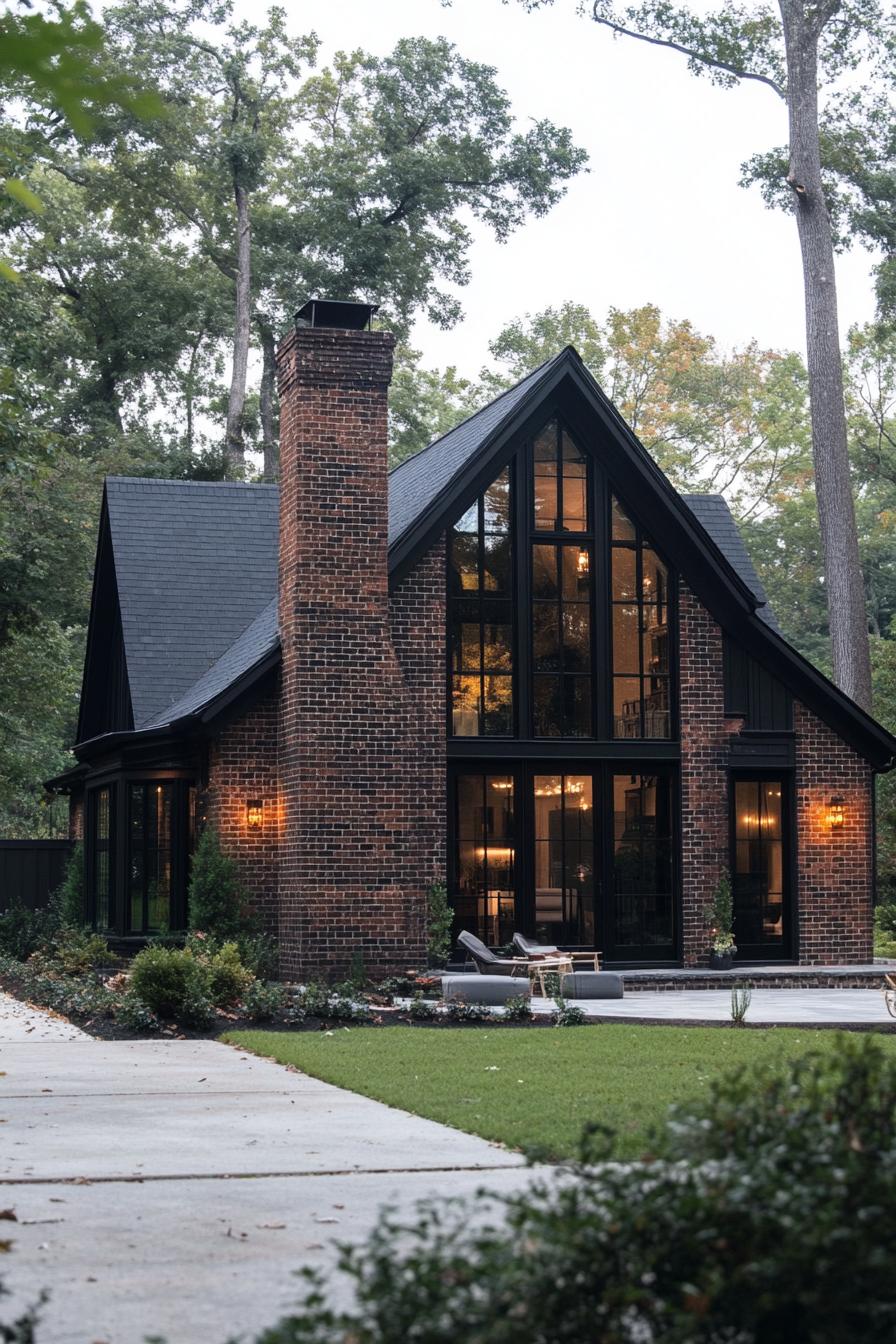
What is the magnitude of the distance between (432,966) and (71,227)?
2431cm

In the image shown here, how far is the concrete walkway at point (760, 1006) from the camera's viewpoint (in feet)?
45.6

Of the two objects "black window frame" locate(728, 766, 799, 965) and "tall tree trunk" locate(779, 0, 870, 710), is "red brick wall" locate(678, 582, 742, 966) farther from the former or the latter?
"tall tree trunk" locate(779, 0, 870, 710)

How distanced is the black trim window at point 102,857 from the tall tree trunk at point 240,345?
1475cm

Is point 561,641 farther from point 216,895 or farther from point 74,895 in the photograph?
point 74,895

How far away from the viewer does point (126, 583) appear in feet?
68.9

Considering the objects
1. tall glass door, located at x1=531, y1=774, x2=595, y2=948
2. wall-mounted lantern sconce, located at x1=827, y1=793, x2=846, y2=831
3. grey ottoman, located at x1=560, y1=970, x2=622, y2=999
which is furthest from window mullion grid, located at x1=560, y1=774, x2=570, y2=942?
wall-mounted lantern sconce, located at x1=827, y1=793, x2=846, y2=831

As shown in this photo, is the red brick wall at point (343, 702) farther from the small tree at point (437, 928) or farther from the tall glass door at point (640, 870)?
the tall glass door at point (640, 870)

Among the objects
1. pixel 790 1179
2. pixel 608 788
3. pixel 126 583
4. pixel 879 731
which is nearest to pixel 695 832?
pixel 608 788

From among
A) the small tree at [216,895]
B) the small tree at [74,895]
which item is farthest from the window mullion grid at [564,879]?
the small tree at [74,895]

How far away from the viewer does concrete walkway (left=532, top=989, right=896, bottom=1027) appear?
13.9 meters

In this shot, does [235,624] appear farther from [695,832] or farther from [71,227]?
[71,227]

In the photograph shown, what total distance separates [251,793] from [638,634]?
15.4ft

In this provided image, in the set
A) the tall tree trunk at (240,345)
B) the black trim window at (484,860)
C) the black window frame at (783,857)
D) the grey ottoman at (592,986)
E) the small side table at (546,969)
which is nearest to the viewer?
the grey ottoman at (592,986)

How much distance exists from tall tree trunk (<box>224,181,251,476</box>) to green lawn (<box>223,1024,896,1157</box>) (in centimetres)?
2400
